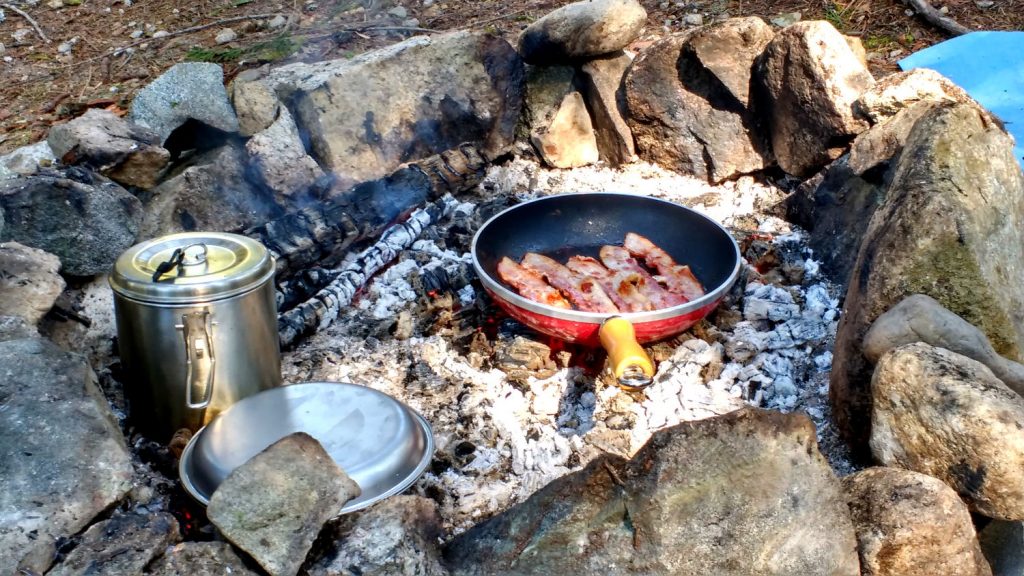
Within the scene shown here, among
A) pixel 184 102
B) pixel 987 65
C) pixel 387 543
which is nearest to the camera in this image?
pixel 387 543

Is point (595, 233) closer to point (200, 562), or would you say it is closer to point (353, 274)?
point (353, 274)

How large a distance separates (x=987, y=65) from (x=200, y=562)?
6.03 metres

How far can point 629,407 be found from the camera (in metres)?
3.63

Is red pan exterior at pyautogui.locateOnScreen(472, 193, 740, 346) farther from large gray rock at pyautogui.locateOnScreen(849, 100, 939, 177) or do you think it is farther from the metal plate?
the metal plate

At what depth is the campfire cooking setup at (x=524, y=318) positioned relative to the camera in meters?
2.29

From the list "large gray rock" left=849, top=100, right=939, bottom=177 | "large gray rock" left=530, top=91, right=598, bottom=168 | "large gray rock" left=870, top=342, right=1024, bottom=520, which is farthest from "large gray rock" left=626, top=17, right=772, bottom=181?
"large gray rock" left=870, top=342, right=1024, bottom=520

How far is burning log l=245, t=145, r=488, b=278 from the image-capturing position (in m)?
4.30

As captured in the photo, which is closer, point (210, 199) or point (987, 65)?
point (210, 199)

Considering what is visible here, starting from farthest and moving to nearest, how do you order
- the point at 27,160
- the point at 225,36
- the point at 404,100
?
the point at 225,36, the point at 404,100, the point at 27,160

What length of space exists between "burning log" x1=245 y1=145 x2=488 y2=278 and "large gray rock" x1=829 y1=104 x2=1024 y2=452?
2.51 m

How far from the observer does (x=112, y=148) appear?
3.93m

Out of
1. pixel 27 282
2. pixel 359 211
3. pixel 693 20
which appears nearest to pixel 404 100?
pixel 359 211

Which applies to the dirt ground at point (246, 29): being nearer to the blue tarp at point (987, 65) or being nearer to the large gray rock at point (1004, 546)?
the blue tarp at point (987, 65)

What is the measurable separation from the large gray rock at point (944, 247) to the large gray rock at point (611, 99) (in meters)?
2.40
